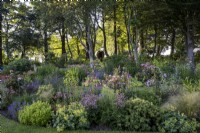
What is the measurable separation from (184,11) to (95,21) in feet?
20.7

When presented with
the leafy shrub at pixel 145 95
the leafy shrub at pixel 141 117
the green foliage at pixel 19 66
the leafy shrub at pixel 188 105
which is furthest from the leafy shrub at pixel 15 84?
the green foliage at pixel 19 66

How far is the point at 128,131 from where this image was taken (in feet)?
19.9

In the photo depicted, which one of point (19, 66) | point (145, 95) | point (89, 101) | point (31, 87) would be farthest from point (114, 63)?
point (89, 101)

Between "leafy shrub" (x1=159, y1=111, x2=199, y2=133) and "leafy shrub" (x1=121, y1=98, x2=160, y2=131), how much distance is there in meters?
0.21

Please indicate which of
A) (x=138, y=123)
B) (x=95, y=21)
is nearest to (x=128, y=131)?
(x=138, y=123)

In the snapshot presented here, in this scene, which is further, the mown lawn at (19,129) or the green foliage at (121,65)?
the green foliage at (121,65)

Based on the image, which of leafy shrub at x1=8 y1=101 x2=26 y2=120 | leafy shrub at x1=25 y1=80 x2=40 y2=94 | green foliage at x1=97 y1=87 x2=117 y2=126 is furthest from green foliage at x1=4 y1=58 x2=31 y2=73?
green foliage at x1=97 y1=87 x2=117 y2=126

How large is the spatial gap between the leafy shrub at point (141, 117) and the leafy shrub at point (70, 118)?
2.79 ft

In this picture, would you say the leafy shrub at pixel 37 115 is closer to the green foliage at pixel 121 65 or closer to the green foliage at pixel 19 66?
the green foliage at pixel 121 65

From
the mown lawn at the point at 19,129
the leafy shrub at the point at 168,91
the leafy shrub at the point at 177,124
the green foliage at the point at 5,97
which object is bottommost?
the mown lawn at the point at 19,129

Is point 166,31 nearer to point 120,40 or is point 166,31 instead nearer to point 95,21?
point 120,40

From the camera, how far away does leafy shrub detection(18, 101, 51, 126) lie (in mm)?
6406

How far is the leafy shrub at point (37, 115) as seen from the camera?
6406mm

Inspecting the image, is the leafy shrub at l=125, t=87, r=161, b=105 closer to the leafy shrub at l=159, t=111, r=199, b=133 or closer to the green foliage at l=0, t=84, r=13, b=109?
the leafy shrub at l=159, t=111, r=199, b=133
